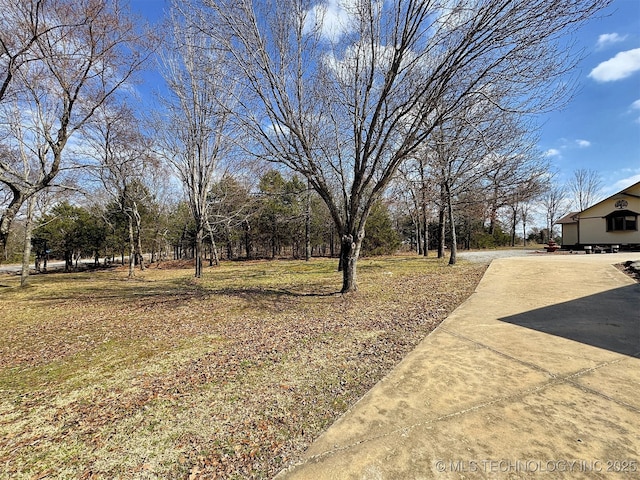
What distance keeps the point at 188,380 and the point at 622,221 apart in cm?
2603

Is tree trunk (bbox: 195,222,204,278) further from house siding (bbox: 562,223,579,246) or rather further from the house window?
house siding (bbox: 562,223,579,246)

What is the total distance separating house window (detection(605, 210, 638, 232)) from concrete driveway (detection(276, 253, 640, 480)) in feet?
68.1

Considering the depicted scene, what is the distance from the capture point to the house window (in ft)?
57.2

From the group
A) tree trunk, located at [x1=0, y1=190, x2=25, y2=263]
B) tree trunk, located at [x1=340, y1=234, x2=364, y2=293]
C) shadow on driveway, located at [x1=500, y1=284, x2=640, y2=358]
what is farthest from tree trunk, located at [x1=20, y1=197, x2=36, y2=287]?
shadow on driveway, located at [x1=500, y1=284, x2=640, y2=358]

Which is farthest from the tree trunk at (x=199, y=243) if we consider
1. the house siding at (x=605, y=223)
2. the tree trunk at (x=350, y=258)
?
the house siding at (x=605, y=223)

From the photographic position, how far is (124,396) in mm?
2443

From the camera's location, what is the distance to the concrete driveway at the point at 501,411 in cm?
155

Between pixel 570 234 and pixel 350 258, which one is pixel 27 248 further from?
pixel 570 234

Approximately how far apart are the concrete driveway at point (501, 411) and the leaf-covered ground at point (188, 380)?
0.88 ft

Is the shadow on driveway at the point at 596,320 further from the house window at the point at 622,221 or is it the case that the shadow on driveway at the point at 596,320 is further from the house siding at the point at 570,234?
the house siding at the point at 570,234

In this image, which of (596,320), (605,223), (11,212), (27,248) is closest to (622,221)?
(605,223)

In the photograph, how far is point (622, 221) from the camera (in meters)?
17.8

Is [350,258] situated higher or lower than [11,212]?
lower

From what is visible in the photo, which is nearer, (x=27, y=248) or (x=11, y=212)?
(x=11, y=212)
